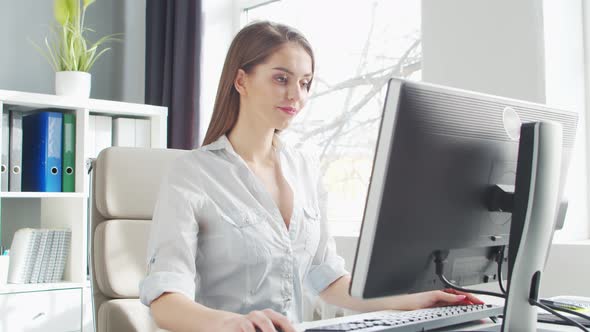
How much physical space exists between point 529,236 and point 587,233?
53.9 inches

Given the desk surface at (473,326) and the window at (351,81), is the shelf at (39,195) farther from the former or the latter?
the desk surface at (473,326)

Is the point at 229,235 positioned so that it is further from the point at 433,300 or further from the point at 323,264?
the point at 433,300

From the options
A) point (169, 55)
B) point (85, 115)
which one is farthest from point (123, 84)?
point (85, 115)

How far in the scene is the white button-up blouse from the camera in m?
1.26

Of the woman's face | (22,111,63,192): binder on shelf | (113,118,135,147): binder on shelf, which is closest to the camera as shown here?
the woman's face

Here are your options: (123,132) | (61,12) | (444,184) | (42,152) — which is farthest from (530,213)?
(61,12)

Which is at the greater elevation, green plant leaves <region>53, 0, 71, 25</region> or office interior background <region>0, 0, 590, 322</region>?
green plant leaves <region>53, 0, 71, 25</region>

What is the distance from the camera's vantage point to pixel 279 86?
1383 millimetres

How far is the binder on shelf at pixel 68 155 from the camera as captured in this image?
2.66 metres

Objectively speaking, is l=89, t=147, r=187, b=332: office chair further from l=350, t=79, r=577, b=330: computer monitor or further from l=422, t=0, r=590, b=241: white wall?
l=422, t=0, r=590, b=241: white wall

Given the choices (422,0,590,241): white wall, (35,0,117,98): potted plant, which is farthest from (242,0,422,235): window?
(35,0,117,98): potted plant

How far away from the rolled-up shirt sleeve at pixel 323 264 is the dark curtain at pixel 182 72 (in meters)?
1.60

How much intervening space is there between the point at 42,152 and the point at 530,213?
7.12 ft

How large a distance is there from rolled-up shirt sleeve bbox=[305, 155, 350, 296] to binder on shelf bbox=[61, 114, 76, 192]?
1471 millimetres
